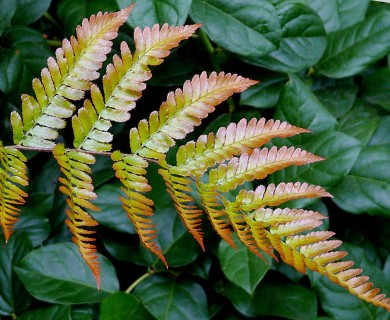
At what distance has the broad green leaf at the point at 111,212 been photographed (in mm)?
1205

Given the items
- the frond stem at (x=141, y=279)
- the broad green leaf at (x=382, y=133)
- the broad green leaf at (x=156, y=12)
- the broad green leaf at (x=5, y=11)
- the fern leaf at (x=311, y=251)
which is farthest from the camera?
the broad green leaf at (x=382, y=133)

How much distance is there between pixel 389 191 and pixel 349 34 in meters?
0.45

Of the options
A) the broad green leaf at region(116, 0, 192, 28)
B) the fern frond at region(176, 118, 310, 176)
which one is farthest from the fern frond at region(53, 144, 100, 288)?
the broad green leaf at region(116, 0, 192, 28)

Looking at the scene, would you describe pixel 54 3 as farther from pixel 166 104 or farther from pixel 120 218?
pixel 166 104

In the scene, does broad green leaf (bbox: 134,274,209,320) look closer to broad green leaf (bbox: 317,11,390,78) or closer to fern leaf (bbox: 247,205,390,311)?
fern leaf (bbox: 247,205,390,311)

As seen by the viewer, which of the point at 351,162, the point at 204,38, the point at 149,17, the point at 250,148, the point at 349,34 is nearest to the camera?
the point at 250,148

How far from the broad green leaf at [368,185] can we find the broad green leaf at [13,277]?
0.71 metres

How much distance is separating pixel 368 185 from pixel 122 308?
607 mm

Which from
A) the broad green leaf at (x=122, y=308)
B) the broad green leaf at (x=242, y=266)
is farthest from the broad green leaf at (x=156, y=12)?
the broad green leaf at (x=122, y=308)

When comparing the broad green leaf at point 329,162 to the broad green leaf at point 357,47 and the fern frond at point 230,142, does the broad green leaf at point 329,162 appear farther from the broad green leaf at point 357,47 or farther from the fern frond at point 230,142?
the fern frond at point 230,142

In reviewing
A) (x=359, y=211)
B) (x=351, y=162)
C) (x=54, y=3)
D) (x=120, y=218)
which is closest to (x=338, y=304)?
(x=359, y=211)

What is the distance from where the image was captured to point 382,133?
4.52 feet

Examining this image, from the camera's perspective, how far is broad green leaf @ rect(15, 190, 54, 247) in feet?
4.13

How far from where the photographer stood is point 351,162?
117cm
